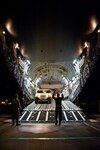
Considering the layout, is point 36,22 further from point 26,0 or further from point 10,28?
point 26,0

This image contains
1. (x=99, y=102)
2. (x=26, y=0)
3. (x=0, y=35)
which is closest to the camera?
(x=26, y=0)

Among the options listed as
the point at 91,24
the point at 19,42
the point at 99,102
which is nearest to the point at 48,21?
the point at 91,24

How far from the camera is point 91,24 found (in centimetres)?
2078

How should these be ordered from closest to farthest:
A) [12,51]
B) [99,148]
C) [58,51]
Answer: [99,148] < [12,51] < [58,51]

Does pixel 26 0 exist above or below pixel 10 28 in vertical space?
below

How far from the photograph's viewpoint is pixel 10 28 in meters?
21.9

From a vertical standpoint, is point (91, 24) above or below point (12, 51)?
below

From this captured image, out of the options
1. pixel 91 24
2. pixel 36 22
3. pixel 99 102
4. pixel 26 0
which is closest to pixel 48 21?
pixel 36 22

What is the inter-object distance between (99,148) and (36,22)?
1122cm

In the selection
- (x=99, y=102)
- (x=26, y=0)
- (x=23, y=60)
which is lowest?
(x=99, y=102)

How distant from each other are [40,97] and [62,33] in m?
18.6

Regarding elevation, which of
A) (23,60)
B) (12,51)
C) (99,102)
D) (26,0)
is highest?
(23,60)

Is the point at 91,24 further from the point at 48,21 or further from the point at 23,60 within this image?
the point at 23,60

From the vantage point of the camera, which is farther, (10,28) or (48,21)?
(10,28)
